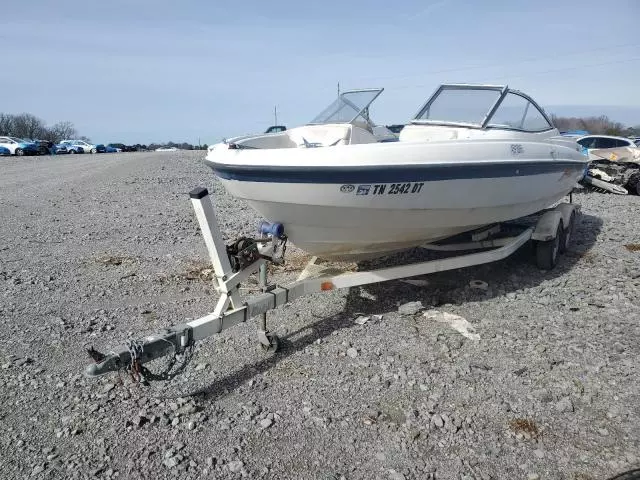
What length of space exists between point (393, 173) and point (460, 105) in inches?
85.6

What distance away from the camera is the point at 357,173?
370 cm

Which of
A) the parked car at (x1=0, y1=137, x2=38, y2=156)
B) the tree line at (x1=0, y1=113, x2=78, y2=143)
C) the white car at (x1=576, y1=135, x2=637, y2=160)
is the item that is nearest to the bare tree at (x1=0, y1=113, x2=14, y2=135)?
the tree line at (x1=0, y1=113, x2=78, y2=143)

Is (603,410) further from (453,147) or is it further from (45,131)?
(45,131)

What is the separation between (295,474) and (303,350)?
1347 mm

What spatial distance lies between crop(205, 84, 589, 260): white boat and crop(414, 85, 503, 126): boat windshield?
0.04ft

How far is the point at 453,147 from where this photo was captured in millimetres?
4074

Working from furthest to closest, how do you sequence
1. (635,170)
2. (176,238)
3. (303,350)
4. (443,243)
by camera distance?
1. (635,170)
2. (176,238)
3. (443,243)
4. (303,350)

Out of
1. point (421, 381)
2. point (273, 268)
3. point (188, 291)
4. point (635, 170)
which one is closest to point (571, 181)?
point (273, 268)

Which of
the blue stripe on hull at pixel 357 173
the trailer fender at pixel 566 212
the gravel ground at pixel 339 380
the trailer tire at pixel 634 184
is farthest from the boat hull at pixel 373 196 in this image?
the trailer tire at pixel 634 184

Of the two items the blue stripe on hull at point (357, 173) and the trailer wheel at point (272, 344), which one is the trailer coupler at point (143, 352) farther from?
the blue stripe on hull at point (357, 173)

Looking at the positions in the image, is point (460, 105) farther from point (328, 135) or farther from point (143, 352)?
point (143, 352)

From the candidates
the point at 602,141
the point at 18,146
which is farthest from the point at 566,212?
the point at 18,146

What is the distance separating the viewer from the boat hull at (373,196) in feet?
12.3

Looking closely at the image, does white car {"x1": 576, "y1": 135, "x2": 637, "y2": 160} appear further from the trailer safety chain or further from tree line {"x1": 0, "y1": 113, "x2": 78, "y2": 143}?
tree line {"x1": 0, "y1": 113, "x2": 78, "y2": 143}
